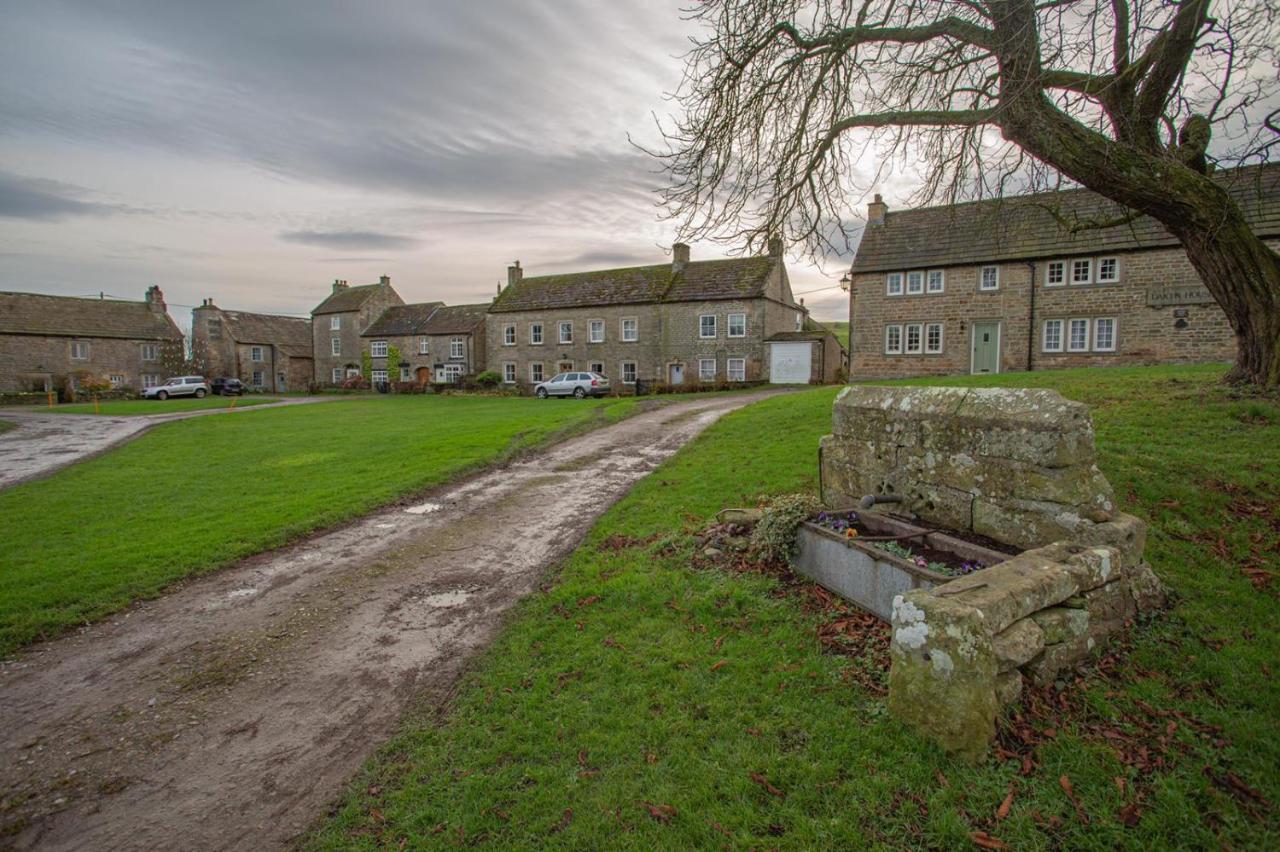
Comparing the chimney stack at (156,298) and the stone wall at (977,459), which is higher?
the chimney stack at (156,298)

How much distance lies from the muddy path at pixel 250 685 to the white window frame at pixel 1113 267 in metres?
29.1

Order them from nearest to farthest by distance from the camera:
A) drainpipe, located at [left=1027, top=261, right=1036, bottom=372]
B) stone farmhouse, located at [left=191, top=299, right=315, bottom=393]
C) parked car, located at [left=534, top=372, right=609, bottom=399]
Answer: drainpipe, located at [left=1027, top=261, right=1036, bottom=372]
parked car, located at [left=534, top=372, right=609, bottom=399]
stone farmhouse, located at [left=191, top=299, right=315, bottom=393]

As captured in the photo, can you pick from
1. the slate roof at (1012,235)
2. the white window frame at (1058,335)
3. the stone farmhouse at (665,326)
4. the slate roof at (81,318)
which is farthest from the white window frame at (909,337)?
the slate roof at (81,318)

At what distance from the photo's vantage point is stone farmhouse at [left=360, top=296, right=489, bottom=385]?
51.9 m

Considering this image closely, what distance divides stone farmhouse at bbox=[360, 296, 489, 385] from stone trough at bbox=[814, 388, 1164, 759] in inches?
1822

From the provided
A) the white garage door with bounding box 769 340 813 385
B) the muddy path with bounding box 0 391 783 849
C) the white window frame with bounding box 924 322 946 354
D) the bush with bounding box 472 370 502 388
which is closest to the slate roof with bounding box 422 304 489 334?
the bush with bounding box 472 370 502 388

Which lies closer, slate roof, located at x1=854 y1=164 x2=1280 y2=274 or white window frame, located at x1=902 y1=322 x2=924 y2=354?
slate roof, located at x1=854 y1=164 x2=1280 y2=274

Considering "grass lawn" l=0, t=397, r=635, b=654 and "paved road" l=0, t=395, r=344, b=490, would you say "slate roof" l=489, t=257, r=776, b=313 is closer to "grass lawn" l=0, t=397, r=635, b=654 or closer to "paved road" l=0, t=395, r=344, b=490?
"grass lawn" l=0, t=397, r=635, b=654

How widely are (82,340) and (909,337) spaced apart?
6473 cm

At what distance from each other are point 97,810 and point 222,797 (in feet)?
2.41

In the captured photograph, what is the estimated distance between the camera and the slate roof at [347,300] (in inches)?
2272

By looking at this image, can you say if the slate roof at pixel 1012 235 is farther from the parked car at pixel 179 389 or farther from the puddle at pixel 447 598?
the parked car at pixel 179 389

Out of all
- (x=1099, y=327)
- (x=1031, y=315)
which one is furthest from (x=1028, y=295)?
(x=1099, y=327)

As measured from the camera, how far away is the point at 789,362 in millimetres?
38156
